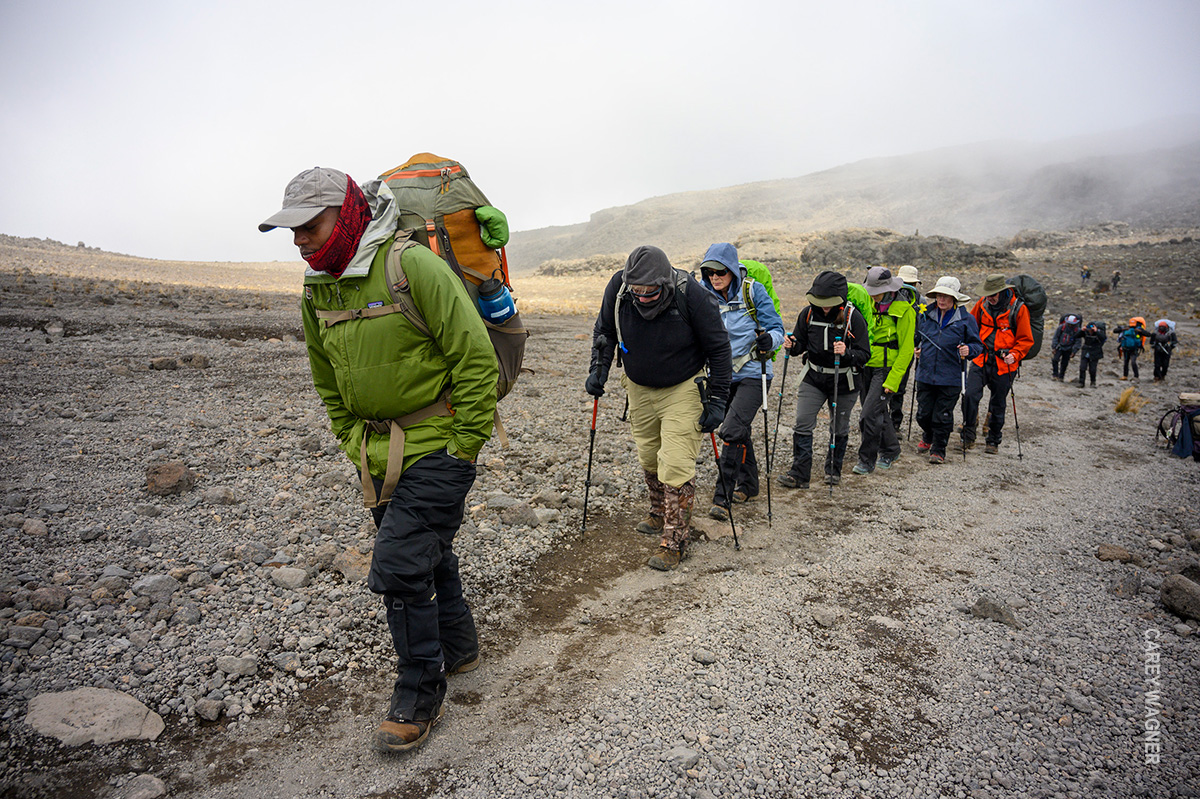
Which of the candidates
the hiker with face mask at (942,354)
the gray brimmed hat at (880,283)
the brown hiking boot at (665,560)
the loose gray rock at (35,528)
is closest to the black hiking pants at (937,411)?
the hiker with face mask at (942,354)

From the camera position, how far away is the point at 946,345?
891 cm

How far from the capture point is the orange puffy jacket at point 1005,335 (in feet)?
29.8

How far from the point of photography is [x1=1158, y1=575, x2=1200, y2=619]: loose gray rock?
4.50 metres

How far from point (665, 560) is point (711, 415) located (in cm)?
129

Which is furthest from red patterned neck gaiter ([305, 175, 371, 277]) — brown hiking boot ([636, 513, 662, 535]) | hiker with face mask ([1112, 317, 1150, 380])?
hiker with face mask ([1112, 317, 1150, 380])

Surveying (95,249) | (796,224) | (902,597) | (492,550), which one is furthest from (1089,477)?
(796,224)

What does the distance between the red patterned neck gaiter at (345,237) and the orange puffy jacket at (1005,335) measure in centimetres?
890

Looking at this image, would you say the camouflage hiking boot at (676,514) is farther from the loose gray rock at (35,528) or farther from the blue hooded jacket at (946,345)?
the blue hooded jacket at (946,345)

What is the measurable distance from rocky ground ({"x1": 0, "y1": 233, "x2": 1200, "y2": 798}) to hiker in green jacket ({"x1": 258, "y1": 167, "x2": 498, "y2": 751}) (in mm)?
583

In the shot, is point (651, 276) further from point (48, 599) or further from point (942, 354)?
point (942, 354)

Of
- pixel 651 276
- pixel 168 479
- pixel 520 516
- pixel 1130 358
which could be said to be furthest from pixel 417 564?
pixel 1130 358

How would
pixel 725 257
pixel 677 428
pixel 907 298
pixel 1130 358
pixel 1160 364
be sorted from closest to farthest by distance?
pixel 677 428 → pixel 725 257 → pixel 907 298 → pixel 1160 364 → pixel 1130 358

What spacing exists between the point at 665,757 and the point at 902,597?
271 cm

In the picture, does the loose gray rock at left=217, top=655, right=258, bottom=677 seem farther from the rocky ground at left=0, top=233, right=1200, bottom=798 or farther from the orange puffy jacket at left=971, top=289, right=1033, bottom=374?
the orange puffy jacket at left=971, top=289, right=1033, bottom=374
